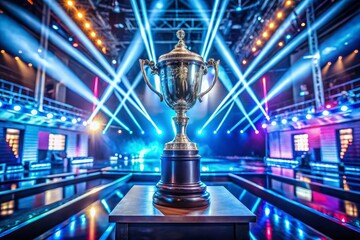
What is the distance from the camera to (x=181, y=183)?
130 centimetres

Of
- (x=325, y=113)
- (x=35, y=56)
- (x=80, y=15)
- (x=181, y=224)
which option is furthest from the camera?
(x=35, y=56)

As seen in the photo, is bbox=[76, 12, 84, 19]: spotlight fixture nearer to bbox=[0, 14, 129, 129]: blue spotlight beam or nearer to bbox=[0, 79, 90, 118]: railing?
bbox=[0, 14, 129, 129]: blue spotlight beam

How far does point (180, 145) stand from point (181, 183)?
9.4 inches

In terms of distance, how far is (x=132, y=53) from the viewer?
37.0 feet

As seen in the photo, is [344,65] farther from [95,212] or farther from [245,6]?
[95,212]

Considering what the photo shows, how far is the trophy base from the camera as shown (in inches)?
49.3

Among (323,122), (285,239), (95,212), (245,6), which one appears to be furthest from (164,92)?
(323,122)

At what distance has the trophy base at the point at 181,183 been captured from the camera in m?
1.25

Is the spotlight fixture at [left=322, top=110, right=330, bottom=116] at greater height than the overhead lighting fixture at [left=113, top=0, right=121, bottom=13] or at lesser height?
lesser

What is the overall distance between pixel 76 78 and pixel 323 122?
13382 mm

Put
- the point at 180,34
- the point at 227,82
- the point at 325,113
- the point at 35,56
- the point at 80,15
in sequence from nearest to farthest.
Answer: the point at 180,34
the point at 80,15
the point at 325,113
the point at 35,56
the point at 227,82

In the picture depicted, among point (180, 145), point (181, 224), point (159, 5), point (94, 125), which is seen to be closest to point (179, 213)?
point (181, 224)

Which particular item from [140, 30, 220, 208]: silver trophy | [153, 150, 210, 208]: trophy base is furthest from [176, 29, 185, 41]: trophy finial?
[153, 150, 210, 208]: trophy base

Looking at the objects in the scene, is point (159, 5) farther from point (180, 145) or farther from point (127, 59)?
point (180, 145)
